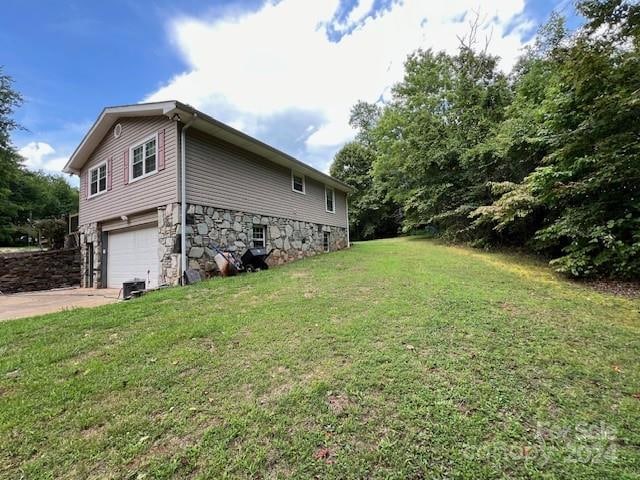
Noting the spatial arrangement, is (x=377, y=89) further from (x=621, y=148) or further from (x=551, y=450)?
(x=551, y=450)

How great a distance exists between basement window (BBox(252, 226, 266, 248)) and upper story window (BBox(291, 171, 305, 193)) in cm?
250

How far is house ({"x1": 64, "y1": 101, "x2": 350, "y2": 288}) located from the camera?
793 centimetres

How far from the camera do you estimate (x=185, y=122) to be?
788 centimetres

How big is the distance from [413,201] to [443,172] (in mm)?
2081

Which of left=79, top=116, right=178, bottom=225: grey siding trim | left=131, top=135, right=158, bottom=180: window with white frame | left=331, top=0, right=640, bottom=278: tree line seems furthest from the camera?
left=131, top=135, right=158, bottom=180: window with white frame

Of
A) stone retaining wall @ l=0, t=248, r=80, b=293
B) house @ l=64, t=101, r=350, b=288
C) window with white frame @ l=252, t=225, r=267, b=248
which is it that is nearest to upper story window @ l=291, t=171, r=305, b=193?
house @ l=64, t=101, r=350, b=288

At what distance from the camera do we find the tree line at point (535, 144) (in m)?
6.14

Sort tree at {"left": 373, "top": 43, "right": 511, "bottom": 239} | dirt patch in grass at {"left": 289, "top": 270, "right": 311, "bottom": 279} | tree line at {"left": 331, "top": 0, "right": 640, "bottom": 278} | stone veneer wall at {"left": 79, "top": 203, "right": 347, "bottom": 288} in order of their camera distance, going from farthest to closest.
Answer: tree at {"left": 373, "top": 43, "right": 511, "bottom": 239} → stone veneer wall at {"left": 79, "top": 203, "right": 347, "bottom": 288} → dirt patch in grass at {"left": 289, "top": 270, "right": 311, "bottom": 279} → tree line at {"left": 331, "top": 0, "right": 640, "bottom": 278}

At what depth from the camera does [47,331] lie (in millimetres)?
4328

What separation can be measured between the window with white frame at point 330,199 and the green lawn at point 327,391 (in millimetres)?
9671

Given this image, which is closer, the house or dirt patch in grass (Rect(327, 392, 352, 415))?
dirt patch in grass (Rect(327, 392, 352, 415))

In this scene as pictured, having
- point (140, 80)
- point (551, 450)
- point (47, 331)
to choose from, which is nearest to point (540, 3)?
point (551, 450)

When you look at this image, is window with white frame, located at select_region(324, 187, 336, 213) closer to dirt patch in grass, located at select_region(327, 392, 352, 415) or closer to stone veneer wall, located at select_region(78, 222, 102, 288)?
stone veneer wall, located at select_region(78, 222, 102, 288)

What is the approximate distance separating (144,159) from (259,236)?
4160 millimetres
